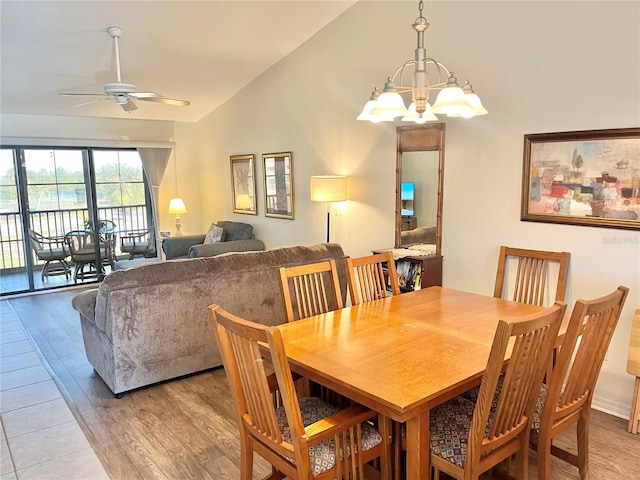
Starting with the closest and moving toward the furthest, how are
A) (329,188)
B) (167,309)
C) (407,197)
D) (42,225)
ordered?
(167,309) → (407,197) → (329,188) → (42,225)

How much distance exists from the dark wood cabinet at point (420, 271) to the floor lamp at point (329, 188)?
1.01 metres

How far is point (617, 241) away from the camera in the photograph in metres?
2.95

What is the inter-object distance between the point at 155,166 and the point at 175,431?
510 centimetres

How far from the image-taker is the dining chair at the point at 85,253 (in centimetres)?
653

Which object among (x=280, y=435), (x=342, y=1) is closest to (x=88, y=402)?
(x=280, y=435)

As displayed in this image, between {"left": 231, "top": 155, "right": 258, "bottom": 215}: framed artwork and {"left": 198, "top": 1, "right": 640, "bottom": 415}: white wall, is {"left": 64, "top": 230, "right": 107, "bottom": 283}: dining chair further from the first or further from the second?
{"left": 198, "top": 1, "right": 640, "bottom": 415}: white wall

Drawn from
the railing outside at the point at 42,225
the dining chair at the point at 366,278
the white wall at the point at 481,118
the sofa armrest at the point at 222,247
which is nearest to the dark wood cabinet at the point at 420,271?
the white wall at the point at 481,118

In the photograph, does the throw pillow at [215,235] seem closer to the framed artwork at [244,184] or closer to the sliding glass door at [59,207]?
the framed artwork at [244,184]

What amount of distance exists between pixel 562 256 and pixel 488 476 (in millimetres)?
1460

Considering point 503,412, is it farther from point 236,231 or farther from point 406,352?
point 236,231

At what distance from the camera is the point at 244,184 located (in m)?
6.60

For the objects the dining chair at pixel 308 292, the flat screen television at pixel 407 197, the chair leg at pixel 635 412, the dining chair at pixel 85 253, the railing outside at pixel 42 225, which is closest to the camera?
the dining chair at pixel 308 292

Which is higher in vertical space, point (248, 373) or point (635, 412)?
point (248, 373)

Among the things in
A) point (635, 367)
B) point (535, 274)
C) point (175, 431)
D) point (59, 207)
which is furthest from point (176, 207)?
point (635, 367)
